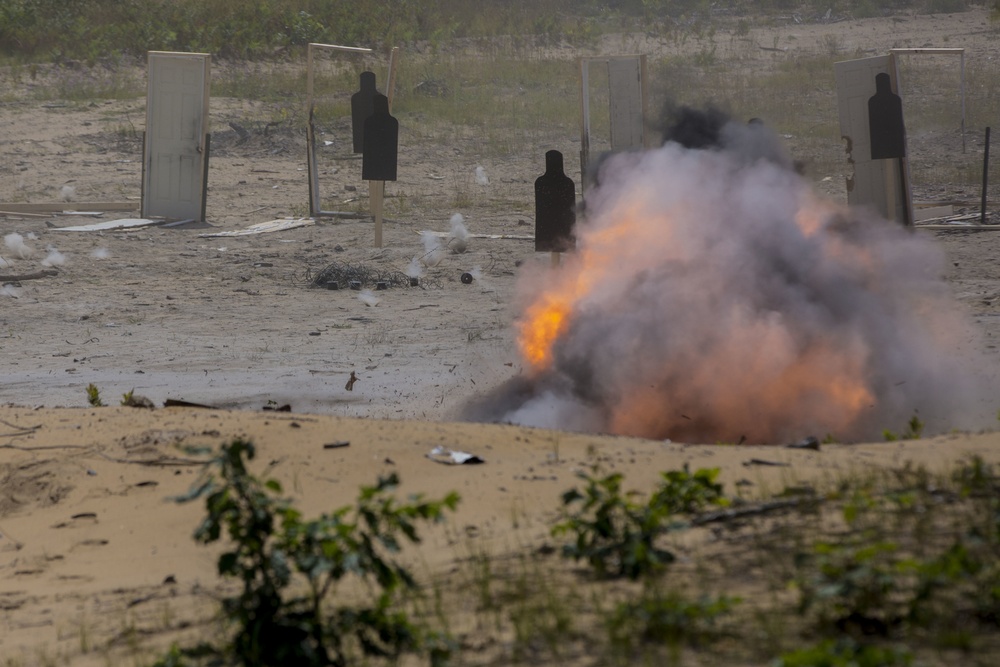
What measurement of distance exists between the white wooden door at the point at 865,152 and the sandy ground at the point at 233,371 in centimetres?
101

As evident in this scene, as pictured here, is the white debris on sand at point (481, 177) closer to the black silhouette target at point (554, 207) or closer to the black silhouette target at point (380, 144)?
the black silhouette target at point (380, 144)

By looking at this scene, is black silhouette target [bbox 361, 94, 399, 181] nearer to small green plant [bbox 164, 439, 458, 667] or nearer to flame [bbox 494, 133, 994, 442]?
flame [bbox 494, 133, 994, 442]

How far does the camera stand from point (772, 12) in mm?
35094

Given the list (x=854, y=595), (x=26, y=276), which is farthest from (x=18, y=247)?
(x=854, y=595)

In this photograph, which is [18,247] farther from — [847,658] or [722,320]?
[847,658]

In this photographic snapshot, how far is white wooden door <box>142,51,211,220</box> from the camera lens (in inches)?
703

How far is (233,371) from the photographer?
10633mm

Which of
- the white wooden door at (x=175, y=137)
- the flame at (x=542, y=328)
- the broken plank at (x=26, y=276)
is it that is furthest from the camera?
the white wooden door at (x=175, y=137)

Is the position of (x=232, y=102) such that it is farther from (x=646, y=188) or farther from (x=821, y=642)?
(x=821, y=642)

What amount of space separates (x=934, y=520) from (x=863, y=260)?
4964 mm

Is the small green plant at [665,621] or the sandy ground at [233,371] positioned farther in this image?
the sandy ground at [233,371]

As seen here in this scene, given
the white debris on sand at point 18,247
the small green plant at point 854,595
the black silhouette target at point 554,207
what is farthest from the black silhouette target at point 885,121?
the small green plant at point 854,595

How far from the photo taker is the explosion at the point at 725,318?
8.46m

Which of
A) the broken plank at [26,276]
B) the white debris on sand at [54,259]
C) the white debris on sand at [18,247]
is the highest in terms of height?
the white debris on sand at [18,247]
